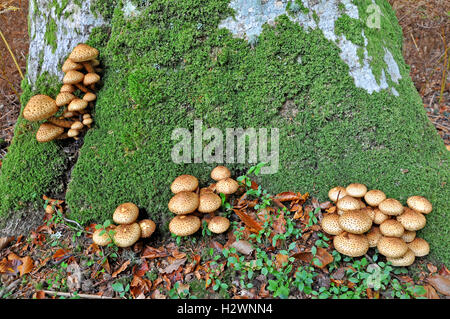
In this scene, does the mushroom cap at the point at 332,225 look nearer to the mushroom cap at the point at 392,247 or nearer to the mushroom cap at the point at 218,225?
the mushroom cap at the point at 392,247

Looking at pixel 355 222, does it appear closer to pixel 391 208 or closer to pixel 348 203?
pixel 348 203

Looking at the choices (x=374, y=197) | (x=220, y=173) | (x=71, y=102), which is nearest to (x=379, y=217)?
(x=374, y=197)

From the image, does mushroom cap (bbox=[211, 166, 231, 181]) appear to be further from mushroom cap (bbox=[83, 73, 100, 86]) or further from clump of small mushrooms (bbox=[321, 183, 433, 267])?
mushroom cap (bbox=[83, 73, 100, 86])

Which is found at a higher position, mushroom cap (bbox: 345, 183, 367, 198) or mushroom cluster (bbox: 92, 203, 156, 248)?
mushroom cap (bbox: 345, 183, 367, 198)

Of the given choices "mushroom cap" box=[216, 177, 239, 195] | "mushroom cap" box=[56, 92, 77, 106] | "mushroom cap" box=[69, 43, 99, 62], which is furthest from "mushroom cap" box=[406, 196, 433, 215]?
"mushroom cap" box=[56, 92, 77, 106]

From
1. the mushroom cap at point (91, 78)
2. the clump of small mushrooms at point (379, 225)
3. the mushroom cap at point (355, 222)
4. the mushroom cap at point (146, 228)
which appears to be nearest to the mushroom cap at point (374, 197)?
the clump of small mushrooms at point (379, 225)
